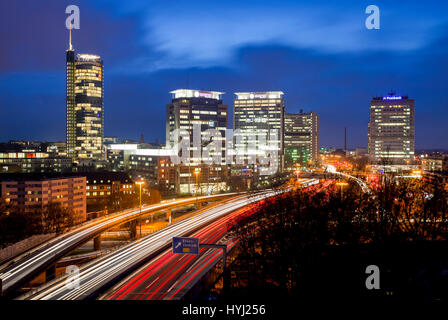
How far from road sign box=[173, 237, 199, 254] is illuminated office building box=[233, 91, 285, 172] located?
92959 mm

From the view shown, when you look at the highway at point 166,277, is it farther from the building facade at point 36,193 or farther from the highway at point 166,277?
the building facade at point 36,193

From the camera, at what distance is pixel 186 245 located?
11633 millimetres

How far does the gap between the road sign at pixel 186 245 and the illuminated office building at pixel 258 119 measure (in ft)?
305

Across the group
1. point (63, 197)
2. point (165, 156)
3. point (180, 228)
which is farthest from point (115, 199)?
point (180, 228)

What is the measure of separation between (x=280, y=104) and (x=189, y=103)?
131ft

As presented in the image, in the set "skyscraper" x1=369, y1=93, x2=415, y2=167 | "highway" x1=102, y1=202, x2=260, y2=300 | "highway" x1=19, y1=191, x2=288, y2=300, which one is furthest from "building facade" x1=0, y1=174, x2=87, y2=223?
"skyscraper" x1=369, y1=93, x2=415, y2=167

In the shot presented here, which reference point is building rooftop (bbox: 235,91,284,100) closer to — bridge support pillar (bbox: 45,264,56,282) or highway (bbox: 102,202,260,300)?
highway (bbox: 102,202,260,300)

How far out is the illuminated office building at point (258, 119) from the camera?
106812 mm

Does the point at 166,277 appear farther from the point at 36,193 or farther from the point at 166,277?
the point at 36,193

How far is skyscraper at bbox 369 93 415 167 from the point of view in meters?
103

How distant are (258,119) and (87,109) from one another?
52712mm

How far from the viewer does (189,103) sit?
80188mm
